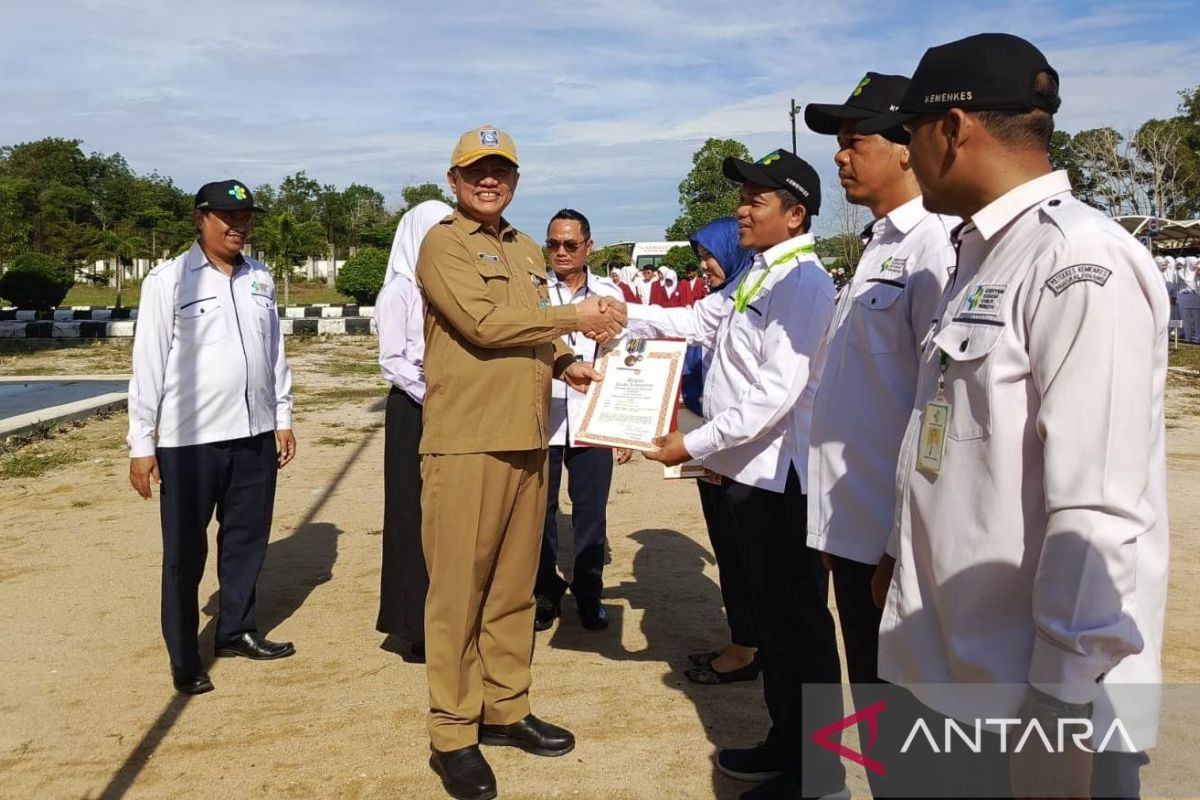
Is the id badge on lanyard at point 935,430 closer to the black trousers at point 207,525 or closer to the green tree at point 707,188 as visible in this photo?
the black trousers at point 207,525

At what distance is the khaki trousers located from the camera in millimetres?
3436

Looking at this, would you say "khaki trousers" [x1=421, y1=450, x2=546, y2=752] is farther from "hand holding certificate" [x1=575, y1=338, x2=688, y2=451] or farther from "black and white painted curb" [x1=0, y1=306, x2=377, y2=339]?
"black and white painted curb" [x1=0, y1=306, x2=377, y2=339]

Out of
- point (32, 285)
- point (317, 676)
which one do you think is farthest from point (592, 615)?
point (32, 285)

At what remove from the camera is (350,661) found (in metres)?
4.64

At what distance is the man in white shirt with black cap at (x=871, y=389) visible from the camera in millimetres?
2355

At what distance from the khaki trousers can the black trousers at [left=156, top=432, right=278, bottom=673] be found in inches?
53.7

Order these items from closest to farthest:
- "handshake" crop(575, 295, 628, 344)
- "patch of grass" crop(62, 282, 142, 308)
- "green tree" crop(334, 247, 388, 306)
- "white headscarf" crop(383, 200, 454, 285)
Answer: "handshake" crop(575, 295, 628, 344) → "white headscarf" crop(383, 200, 454, 285) → "green tree" crop(334, 247, 388, 306) → "patch of grass" crop(62, 282, 142, 308)

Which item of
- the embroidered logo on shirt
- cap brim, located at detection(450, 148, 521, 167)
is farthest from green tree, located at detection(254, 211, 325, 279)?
the embroidered logo on shirt

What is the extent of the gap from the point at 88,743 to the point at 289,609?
5.43 ft

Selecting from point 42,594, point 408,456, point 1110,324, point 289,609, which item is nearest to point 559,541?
point 289,609

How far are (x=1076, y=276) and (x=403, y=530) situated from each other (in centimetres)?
356

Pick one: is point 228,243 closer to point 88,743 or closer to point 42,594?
point 88,743

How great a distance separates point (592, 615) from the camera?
5.11m

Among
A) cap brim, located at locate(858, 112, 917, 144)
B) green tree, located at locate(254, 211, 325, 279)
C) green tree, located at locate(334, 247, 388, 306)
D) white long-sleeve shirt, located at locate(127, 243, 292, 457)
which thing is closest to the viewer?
cap brim, located at locate(858, 112, 917, 144)
